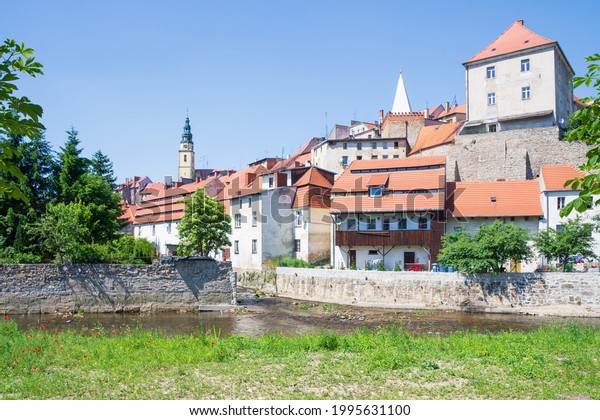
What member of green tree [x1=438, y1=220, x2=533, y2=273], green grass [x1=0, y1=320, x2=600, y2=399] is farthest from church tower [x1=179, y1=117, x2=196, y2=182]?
green grass [x1=0, y1=320, x2=600, y2=399]

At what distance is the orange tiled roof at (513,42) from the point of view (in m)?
51.2

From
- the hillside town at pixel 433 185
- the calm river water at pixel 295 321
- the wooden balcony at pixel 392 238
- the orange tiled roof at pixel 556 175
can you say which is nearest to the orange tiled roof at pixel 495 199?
the hillside town at pixel 433 185

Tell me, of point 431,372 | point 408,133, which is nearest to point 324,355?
point 431,372

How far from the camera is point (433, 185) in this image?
129 ft

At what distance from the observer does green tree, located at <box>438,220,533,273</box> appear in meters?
31.4

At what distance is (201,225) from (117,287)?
41.7 feet

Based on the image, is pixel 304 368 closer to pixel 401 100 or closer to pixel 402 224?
pixel 402 224

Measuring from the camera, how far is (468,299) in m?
32.4

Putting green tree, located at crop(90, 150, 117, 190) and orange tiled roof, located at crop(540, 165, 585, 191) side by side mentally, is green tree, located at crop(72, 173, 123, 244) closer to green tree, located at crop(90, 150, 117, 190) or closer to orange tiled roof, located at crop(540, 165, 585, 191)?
green tree, located at crop(90, 150, 117, 190)

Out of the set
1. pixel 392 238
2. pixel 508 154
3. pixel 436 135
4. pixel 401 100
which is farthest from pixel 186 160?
pixel 392 238

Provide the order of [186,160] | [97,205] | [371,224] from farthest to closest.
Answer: [186,160] → [371,224] → [97,205]

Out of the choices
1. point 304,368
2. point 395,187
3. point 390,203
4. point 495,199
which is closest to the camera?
point 304,368

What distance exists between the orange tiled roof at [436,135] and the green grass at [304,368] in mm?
43664

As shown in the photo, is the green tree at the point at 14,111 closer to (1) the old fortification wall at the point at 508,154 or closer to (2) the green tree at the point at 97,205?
(2) the green tree at the point at 97,205
